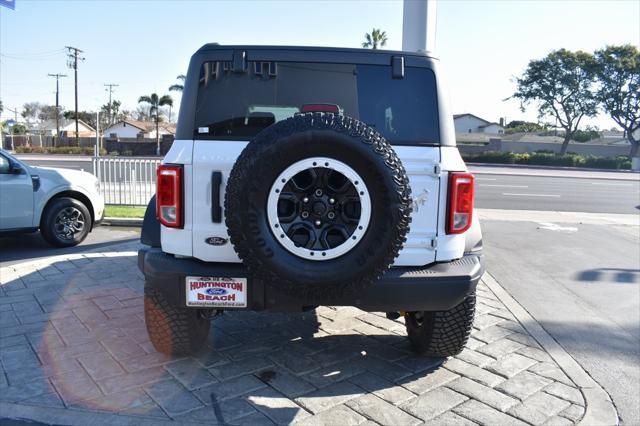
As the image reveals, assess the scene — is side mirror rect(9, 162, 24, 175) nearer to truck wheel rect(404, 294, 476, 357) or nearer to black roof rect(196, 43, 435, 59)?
black roof rect(196, 43, 435, 59)

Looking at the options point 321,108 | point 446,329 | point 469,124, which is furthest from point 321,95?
point 469,124

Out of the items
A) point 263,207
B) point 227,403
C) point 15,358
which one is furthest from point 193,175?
point 15,358

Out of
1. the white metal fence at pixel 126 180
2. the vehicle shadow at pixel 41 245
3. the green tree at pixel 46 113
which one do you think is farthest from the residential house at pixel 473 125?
the vehicle shadow at pixel 41 245

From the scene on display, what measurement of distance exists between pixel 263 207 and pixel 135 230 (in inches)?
281

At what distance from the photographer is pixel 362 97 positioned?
3.40 meters

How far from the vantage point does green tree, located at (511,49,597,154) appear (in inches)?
1907

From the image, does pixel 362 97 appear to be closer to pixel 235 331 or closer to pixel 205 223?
pixel 205 223

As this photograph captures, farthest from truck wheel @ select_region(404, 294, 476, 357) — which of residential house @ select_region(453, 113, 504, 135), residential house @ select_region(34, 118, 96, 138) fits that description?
residential house @ select_region(34, 118, 96, 138)

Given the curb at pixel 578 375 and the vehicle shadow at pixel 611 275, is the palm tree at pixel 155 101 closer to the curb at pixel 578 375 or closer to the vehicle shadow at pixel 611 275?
the vehicle shadow at pixel 611 275

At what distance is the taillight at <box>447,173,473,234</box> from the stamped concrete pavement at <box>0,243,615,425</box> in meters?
1.10

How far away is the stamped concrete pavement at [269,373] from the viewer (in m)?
3.12

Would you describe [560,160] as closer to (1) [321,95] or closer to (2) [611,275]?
(2) [611,275]

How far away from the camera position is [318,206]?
111 inches

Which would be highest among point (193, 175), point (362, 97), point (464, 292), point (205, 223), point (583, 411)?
point (362, 97)
